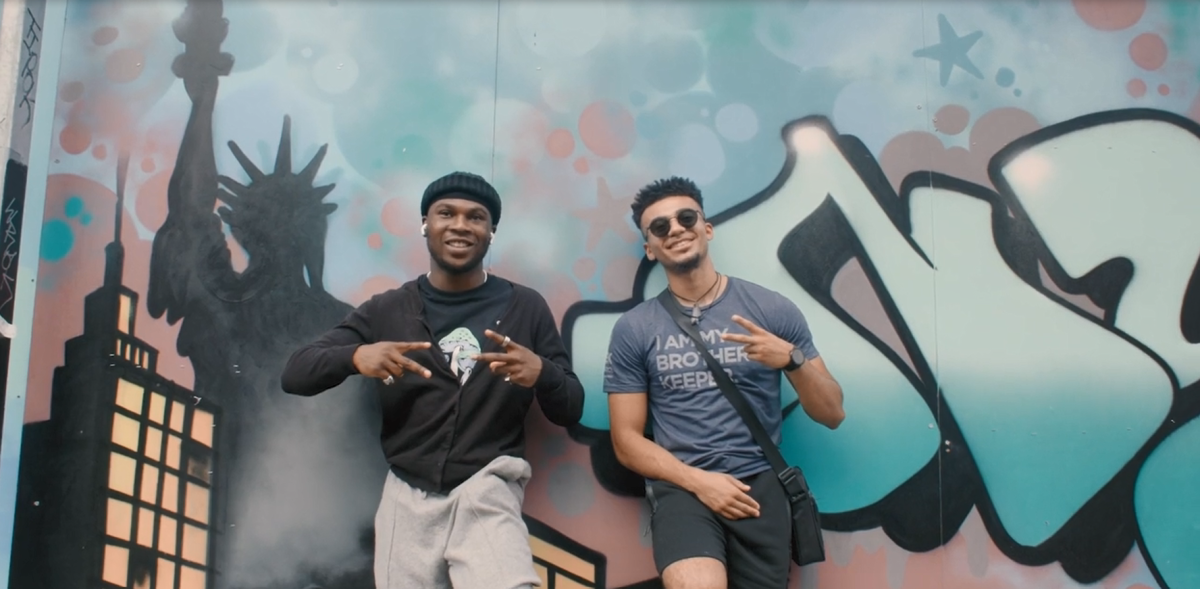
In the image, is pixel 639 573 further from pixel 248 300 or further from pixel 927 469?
pixel 248 300

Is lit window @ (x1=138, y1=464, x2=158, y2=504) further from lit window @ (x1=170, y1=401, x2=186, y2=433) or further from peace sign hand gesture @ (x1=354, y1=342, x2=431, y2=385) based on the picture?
peace sign hand gesture @ (x1=354, y1=342, x2=431, y2=385)

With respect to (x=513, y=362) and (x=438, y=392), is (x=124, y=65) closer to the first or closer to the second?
(x=438, y=392)

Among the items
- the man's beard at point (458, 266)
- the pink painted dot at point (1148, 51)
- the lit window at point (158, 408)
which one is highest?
the pink painted dot at point (1148, 51)

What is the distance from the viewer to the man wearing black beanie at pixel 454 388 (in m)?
2.76

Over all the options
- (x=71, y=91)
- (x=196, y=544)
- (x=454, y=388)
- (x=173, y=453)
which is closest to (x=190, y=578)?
(x=196, y=544)

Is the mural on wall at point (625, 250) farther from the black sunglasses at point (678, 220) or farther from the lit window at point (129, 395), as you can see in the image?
the black sunglasses at point (678, 220)

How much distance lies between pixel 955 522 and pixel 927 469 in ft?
0.79

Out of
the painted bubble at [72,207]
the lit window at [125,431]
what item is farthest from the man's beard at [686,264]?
the painted bubble at [72,207]

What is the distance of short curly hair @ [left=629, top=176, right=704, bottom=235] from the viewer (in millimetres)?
3289

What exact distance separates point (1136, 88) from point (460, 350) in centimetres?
320

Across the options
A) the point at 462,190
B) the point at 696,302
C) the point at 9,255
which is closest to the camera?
the point at 462,190

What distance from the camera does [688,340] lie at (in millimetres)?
3111

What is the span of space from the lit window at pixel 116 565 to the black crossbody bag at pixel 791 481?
2547 millimetres

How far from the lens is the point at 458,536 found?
110 inches
